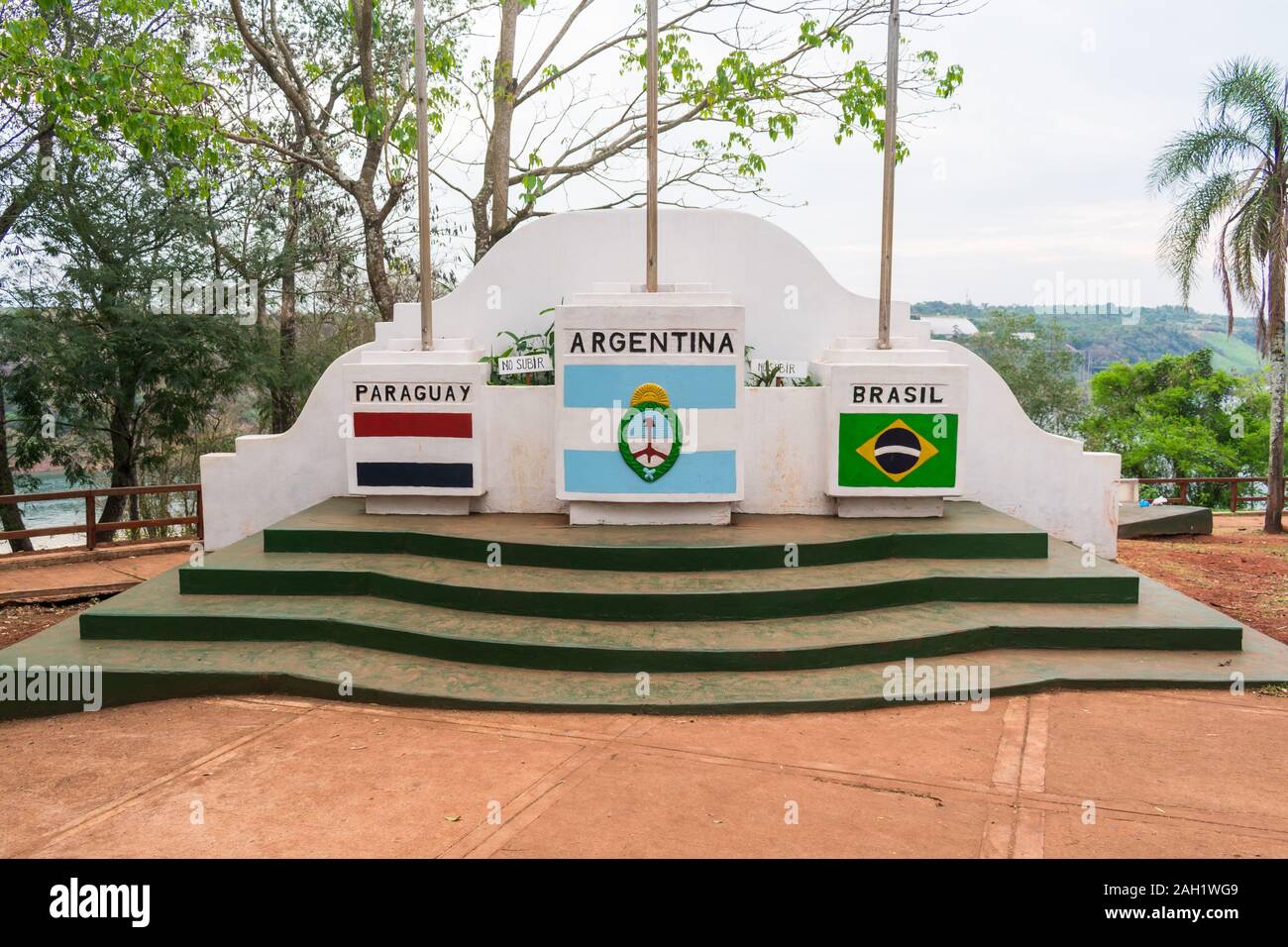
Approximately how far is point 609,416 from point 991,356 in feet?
97.1

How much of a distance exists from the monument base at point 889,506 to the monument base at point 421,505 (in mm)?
2996

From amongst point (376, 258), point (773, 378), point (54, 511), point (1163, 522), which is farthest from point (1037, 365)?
point (54, 511)

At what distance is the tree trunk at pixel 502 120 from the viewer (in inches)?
567

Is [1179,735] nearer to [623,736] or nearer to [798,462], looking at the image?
[623,736]

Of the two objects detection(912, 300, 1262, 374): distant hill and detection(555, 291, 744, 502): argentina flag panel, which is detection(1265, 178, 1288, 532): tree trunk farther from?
detection(555, 291, 744, 502): argentina flag panel

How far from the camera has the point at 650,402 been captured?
24.2 feet

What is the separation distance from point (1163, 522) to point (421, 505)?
12158 mm

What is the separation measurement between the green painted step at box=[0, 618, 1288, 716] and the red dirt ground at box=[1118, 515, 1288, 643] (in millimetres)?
2590

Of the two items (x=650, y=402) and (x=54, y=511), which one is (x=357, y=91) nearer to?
(x=650, y=402)

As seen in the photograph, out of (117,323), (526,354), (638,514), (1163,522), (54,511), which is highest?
(117,323)

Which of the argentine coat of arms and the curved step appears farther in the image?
the argentine coat of arms

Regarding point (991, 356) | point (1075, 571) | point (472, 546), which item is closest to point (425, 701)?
point (472, 546)

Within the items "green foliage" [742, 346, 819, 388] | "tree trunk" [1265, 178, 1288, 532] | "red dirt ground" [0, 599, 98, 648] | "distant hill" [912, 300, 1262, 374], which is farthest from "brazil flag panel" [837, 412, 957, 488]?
"distant hill" [912, 300, 1262, 374]

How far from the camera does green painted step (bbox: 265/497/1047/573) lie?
263 inches
